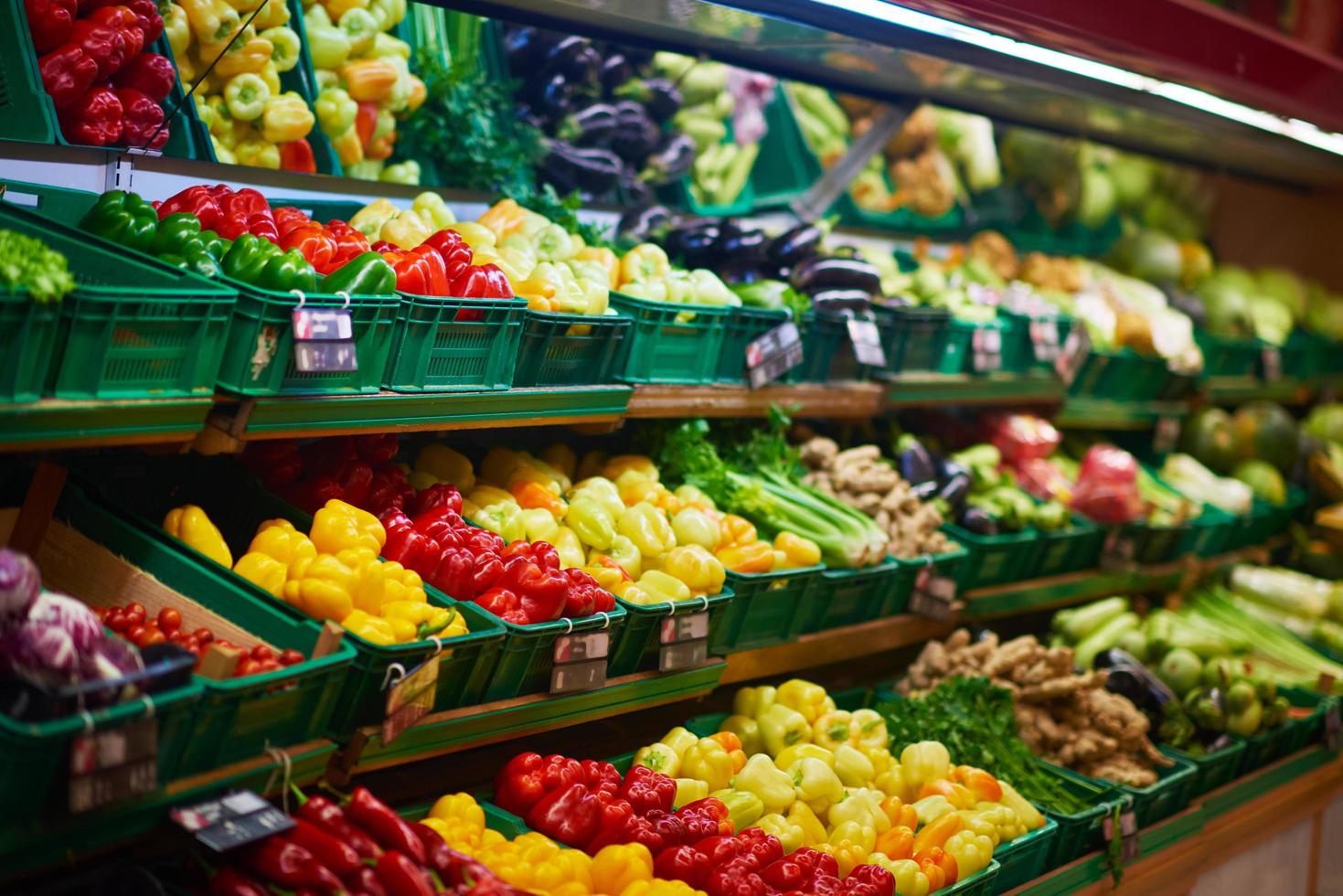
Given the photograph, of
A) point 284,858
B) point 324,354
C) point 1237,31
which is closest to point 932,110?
point 1237,31

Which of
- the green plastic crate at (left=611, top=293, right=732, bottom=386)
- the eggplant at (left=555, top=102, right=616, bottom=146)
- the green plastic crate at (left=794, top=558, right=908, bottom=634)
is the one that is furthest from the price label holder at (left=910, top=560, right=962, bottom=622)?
the eggplant at (left=555, top=102, right=616, bottom=146)

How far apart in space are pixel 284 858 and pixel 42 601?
0.56 metres

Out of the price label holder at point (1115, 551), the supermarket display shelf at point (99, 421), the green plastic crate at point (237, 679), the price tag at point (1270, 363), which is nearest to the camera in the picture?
the supermarket display shelf at point (99, 421)

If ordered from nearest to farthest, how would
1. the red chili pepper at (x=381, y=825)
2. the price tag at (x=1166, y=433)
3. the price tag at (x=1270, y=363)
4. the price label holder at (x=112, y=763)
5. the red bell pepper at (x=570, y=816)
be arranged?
the price label holder at (x=112, y=763)
the red chili pepper at (x=381, y=825)
the red bell pepper at (x=570, y=816)
the price tag at (x=1166, y=433)
the price tag at (x=1270, y=363)

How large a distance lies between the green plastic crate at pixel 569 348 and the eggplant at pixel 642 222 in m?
0.93

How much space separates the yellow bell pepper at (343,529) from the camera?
2598 mm

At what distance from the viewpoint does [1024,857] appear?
332 cm

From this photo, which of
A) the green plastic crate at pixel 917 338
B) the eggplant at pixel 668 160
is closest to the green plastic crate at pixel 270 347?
the eggplant at pixel 668 160

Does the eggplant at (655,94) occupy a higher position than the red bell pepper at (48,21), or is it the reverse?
the eggplant at (655,94)

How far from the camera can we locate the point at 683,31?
3951 mm

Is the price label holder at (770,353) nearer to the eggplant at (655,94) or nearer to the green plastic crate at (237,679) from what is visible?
the eggplant at (655,94)

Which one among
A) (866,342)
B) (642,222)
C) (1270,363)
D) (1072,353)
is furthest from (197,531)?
(1270,363)

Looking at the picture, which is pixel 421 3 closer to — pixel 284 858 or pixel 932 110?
pixel 284 858

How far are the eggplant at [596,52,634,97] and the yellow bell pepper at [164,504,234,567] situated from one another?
219 cm
